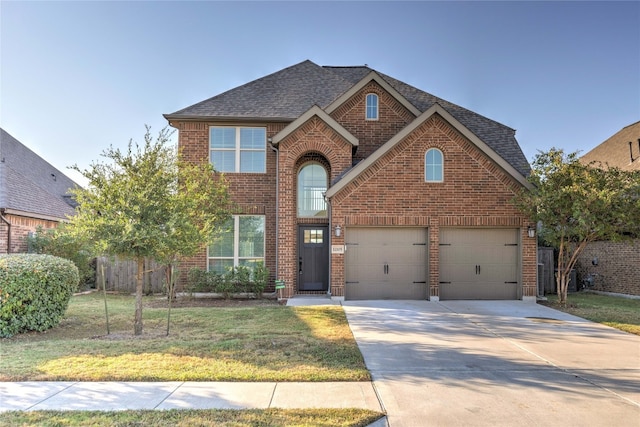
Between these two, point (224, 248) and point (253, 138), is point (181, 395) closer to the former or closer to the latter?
point (224, 248)

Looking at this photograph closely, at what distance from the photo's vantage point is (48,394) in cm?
462

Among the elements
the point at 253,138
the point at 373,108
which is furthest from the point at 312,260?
the point at 373,108

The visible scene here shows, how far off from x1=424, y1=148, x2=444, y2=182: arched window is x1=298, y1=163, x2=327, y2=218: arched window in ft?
11.3

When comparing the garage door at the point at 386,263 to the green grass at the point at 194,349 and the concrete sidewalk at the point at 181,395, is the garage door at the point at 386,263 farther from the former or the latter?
the concrete sidewalk at the point at 181,395

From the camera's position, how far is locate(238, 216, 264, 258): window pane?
43.7 ft

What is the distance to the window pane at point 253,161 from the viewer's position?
13500 millimetres

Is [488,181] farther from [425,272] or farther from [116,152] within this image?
[116,152]

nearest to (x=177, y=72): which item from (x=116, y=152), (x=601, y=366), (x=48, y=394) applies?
(x=116, y=152)

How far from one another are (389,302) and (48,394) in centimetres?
859

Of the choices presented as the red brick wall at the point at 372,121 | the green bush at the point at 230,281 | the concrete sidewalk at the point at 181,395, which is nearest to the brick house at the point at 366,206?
the red brick wall at the point at 372,121

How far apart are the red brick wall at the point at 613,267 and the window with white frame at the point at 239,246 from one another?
1272cm

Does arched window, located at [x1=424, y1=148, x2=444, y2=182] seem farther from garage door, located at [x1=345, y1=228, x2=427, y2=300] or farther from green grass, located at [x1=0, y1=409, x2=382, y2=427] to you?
green grass, located at [x1=0, y1=409, x2=382, y2=427]

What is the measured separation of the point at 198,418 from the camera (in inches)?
156

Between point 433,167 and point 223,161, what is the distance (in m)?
6.96
